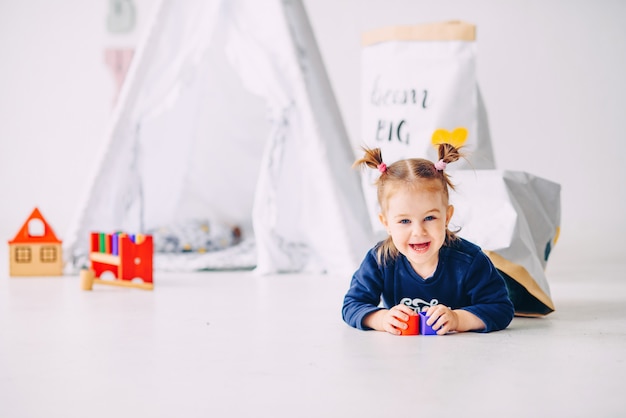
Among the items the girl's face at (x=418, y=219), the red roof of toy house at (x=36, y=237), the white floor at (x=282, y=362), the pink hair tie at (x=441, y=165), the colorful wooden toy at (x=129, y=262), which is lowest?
the white floor at (x=282, y=362)

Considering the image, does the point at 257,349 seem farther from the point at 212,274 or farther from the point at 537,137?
the point at 537,137

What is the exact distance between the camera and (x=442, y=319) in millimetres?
2271

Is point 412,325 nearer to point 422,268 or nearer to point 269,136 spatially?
point 422,268

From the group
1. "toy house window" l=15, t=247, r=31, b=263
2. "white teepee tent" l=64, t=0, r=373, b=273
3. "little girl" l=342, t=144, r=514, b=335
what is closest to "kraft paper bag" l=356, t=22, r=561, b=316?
"white teepee tent" l=64, t=0, r=373, b=273

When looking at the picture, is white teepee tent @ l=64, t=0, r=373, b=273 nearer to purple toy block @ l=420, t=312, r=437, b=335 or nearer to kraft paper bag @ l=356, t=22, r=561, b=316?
kraft paper bag @ l=356, t=22, r=561, b=316

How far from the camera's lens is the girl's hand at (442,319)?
2273 millimetres

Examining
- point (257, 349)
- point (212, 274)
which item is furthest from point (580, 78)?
point (257, 349)

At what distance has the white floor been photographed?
5.59 ft

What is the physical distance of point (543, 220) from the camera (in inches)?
113

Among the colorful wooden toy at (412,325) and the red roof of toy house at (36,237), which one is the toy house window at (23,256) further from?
the colorful wooden toy at (412,325)

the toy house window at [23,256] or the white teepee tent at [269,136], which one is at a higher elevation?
the white teepee tent at [269,136]

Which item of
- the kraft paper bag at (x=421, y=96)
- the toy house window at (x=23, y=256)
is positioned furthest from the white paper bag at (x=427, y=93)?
the toy house window at (x=23, y=256)

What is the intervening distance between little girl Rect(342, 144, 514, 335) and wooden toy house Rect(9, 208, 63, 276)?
1618mm

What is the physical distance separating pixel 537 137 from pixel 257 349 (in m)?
3.96
